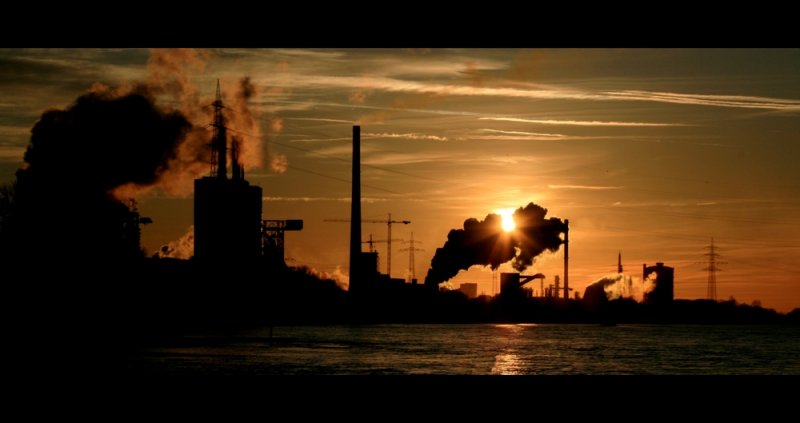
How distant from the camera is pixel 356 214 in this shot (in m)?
103

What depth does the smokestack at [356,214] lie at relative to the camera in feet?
339

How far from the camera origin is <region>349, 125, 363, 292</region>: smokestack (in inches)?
4063

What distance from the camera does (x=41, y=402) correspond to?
624cm

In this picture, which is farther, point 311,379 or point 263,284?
point 263,284

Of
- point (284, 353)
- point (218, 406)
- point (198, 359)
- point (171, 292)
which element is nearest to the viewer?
point (218, 406)
